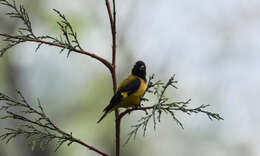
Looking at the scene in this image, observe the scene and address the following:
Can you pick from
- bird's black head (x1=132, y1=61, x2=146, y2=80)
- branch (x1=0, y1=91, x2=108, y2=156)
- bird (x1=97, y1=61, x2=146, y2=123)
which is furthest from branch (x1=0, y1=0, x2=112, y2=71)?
bird's black head (x1=132, y1=61, x2=146, y2=80)

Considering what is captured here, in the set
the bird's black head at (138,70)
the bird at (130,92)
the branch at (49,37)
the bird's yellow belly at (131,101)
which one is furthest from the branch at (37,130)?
the bird's black head at (138,70)

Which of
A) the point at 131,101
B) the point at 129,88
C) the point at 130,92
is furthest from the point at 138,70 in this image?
the point at 131,101

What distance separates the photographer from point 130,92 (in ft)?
15.8

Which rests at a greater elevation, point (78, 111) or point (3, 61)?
point (3, 61)

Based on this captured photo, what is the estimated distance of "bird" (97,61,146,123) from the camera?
447 cm

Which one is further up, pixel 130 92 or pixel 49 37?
pixel 49 37

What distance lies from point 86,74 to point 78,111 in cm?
241

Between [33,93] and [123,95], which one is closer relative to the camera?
[123,95]

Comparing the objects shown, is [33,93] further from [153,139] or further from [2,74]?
[153,139]

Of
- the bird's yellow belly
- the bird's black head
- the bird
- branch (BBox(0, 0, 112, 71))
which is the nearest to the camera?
branch (BBox(0, 0, 112, 71))

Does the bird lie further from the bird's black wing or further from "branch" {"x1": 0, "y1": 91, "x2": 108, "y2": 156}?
"branch" {"x1": 0, "y1": 91, "x2": 108, "y2": 156}

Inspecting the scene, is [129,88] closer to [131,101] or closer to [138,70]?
[131,101]

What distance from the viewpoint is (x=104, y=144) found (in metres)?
19.8

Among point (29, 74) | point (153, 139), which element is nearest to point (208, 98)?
point (153, 139)
